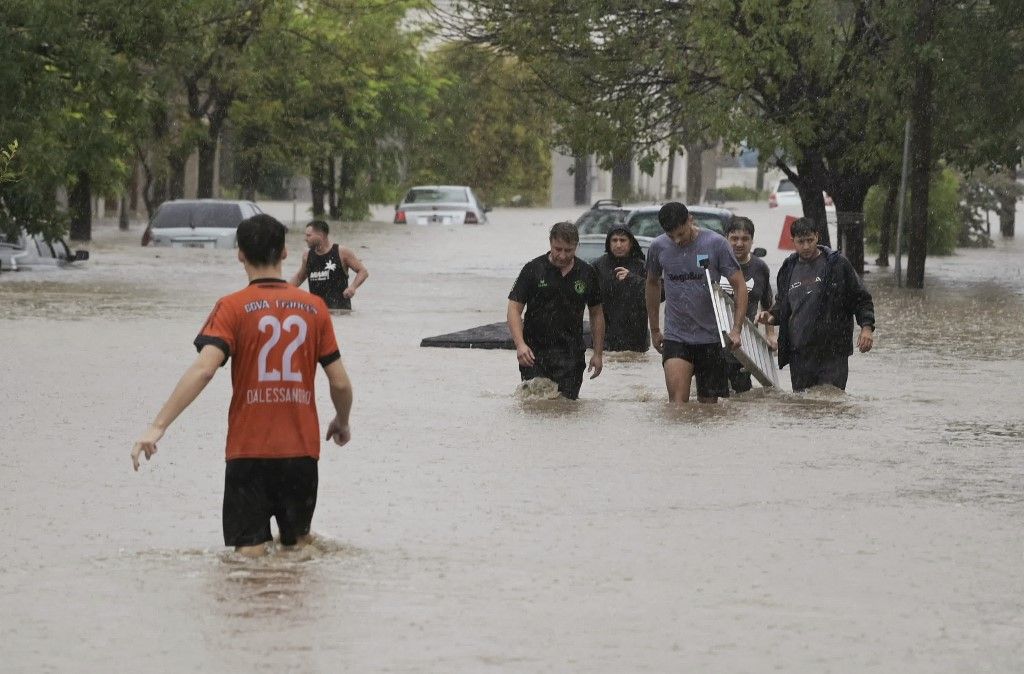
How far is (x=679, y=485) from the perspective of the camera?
1130 cm

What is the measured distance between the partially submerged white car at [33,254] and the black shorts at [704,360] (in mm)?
20559

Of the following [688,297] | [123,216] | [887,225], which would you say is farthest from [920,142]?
[123,216]

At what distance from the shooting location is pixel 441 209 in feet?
181

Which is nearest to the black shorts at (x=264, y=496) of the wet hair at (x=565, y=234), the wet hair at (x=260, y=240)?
the wet hair at (x=260, y=240)

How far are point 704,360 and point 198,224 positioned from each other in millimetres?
27551

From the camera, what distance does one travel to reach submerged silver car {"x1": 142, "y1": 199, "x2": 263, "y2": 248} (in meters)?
40.4

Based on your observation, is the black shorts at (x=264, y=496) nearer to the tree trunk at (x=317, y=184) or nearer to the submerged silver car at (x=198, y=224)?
the submerged silver car at (x=198, y=224)

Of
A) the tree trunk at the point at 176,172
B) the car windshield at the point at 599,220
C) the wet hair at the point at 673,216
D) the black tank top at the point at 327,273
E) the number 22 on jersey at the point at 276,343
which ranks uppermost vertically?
the tree trunk at the point at 176,172

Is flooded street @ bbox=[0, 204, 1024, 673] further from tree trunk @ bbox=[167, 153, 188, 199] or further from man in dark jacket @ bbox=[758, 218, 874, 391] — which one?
tree trunk @ bbox=[167, 153, 188, 199]

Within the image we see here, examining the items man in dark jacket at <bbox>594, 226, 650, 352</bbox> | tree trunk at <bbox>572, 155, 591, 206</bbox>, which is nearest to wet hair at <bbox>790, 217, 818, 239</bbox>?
man in dark jacket at <bbox>594, 226, 650, 352</bbox>

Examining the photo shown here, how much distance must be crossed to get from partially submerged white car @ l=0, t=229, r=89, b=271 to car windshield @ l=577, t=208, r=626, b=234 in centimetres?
799

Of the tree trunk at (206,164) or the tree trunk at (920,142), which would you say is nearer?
the tree trunk at (920,142)

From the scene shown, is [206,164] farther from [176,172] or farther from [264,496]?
[264,496]

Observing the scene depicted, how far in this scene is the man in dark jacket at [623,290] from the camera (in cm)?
1797
